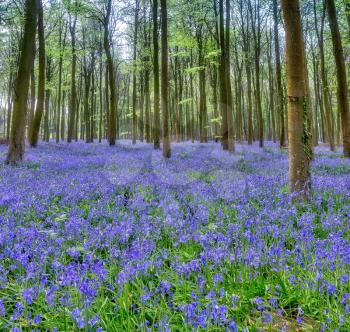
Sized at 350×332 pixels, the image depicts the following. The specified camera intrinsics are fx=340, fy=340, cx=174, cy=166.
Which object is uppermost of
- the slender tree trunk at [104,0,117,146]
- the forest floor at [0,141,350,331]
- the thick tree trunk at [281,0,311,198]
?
the slender tree trunk at [104,0,117,146]

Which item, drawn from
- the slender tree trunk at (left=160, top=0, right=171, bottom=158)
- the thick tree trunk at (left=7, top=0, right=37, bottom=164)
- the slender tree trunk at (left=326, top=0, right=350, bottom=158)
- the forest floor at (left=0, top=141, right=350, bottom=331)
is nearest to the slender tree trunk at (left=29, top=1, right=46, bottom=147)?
the thick tree trunk at (left=7, top=0, right=37, bottom=164)

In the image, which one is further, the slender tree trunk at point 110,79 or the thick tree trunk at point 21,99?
the slender tree trunk at point 110,79

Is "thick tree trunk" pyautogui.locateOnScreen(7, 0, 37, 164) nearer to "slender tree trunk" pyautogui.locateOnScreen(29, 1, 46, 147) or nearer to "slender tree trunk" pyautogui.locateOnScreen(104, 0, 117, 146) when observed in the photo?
"slender tree trunk" pyautogui.locateOnScreen(29, 1, 46, 147)

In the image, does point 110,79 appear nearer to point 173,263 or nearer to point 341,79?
point 341,79

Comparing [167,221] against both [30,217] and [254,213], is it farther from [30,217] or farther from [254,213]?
[30,217]

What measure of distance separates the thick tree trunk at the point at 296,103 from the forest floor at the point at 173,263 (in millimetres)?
537

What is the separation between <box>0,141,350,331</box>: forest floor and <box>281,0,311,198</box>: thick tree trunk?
537mm

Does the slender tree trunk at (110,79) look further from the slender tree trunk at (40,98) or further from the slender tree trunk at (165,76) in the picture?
the slender tree trunk at (165,76)

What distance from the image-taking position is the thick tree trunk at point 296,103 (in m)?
6.50

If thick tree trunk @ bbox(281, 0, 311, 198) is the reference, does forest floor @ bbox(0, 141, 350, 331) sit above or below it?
below

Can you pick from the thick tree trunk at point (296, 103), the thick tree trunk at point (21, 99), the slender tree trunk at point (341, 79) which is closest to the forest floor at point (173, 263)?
the thick tree trunk at point (296, 103)

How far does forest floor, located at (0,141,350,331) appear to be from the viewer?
2.76 m

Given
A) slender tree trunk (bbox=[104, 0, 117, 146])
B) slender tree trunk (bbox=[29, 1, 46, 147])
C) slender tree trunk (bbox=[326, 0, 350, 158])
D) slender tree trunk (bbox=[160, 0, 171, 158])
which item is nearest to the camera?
slender tree trunk (bbox=[326, 0, 350, 158])

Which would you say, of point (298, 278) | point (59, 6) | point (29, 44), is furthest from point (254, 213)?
point (59, 6)
